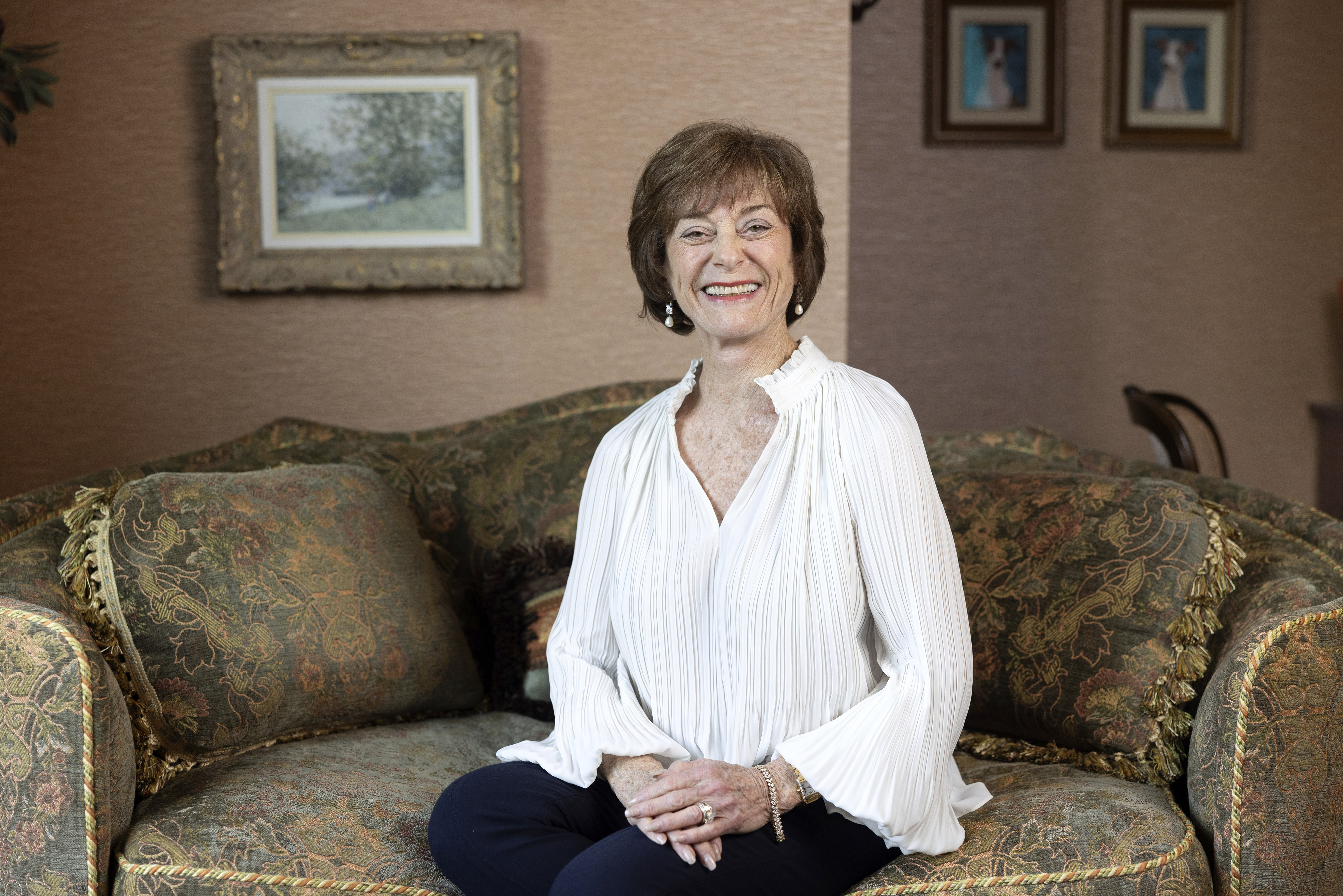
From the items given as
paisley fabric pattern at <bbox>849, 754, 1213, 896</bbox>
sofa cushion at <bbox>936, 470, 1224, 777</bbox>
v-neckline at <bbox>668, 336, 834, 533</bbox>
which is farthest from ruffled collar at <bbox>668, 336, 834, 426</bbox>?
paisley fabric pattern at <bbox>849, 754, 1213, 896</bbox>

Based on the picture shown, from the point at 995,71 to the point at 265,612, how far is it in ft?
10.7

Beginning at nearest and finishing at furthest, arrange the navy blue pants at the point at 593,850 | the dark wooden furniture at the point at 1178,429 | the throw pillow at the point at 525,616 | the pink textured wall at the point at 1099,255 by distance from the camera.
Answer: the navy blue pants at the point at 593,850
the throw pillow at the point at 525,616
the dark wooden furniture at the point at 1178,429
the pink textured wall at the point at 1099,255

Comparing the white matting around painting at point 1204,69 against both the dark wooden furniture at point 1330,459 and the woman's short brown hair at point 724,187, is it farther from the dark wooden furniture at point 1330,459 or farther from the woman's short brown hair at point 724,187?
the woman's short brown hair at point 724,187

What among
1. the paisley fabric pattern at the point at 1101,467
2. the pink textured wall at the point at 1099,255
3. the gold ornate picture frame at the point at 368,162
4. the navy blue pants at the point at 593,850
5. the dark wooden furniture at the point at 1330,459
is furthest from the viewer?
the pink textured wall at the point at 1099,255

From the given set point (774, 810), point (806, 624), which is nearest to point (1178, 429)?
point (806, 624)

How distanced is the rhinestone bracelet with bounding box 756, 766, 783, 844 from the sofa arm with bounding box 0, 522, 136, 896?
879 mm

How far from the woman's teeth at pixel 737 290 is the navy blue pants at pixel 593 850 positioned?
690 millimetres

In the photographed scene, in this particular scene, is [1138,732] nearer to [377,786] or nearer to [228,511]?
[377,786]

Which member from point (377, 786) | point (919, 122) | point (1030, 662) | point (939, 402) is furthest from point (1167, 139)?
point (377, 786)

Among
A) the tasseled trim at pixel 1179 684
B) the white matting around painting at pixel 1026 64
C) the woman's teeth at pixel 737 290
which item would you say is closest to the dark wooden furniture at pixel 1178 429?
the white matting around painting at pixel 1026 64

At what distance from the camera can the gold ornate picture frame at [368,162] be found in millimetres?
2674

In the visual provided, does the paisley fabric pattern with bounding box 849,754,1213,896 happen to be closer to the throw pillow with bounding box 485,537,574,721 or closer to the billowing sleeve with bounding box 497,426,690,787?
the billowing sleeve with bounding box 497,426,690,787

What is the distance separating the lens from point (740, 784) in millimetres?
1333

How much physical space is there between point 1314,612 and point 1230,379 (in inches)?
115
